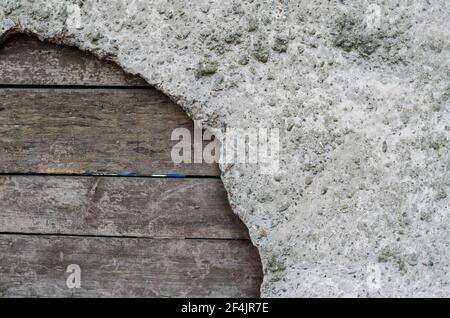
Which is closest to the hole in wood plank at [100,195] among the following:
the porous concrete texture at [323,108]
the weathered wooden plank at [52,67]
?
the weathered wooden plank at [52,67]

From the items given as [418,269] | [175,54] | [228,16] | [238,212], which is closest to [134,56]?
[175,54]

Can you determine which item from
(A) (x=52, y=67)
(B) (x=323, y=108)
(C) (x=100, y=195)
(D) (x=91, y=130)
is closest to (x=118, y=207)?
(C) (x=100, y=195)

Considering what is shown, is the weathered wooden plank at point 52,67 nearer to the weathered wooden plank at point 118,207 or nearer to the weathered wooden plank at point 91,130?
the weathered wooden plank at point 91,130

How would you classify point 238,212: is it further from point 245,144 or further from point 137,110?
point 137,110

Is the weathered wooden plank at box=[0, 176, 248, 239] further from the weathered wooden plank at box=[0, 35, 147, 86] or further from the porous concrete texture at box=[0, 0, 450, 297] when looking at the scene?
the weathered wooden plank at box=[0, 35, 147, 86]

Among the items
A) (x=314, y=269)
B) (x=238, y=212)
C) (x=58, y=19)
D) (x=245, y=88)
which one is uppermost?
(x=58, y=19)

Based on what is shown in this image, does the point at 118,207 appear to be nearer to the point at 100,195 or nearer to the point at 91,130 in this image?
the point at 100,195

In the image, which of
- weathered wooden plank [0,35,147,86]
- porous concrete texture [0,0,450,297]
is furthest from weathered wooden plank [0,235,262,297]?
weathered wooden plank [0,35,147,86]
